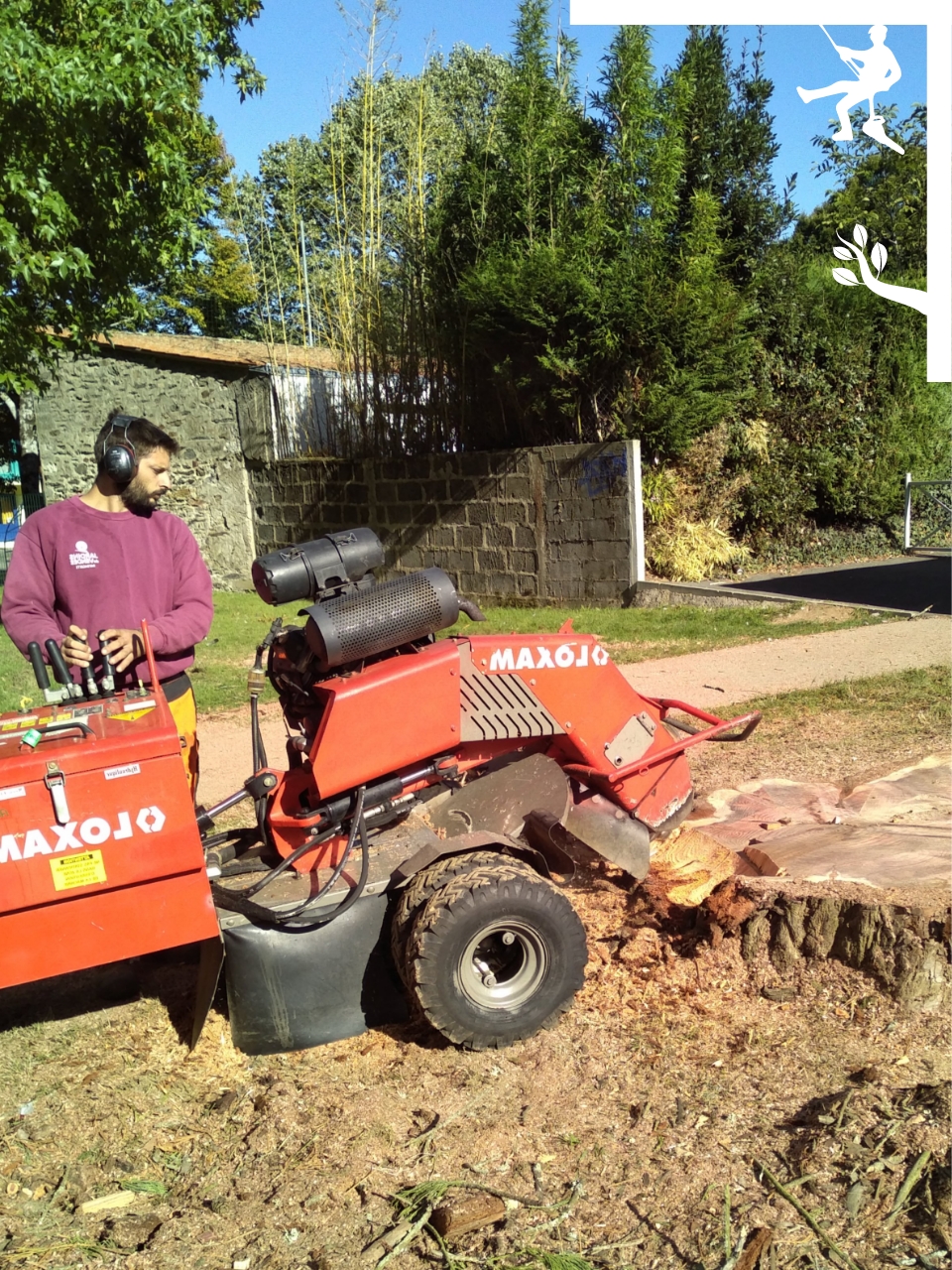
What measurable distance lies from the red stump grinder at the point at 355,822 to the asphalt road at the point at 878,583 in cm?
746

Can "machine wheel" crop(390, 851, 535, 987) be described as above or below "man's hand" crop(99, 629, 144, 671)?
below

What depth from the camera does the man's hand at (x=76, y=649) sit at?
3.57m

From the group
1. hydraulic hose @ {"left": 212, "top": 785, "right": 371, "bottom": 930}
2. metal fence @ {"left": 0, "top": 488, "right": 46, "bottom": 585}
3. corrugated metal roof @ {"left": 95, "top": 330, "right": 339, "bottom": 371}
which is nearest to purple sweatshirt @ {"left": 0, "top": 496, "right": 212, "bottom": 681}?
hydraulic hose @ {"left": 212, "top": 785, "right": 371, "bottom": 930}

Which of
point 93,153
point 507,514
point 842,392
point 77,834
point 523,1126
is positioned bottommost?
point 523,1126

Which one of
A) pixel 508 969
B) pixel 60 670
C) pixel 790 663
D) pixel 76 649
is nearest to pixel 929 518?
pixel 790 663

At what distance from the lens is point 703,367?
1212cm

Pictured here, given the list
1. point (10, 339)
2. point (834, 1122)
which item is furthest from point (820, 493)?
point (834, 1122)

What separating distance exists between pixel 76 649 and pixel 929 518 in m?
14.6

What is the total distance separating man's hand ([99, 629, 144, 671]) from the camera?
355cm

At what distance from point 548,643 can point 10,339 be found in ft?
24.1

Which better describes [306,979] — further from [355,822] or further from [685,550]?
[685,550]

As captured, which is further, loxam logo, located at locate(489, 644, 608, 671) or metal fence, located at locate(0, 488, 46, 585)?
metal fence, located at locate(0, 488, 46, 585)

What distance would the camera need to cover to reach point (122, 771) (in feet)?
9.48

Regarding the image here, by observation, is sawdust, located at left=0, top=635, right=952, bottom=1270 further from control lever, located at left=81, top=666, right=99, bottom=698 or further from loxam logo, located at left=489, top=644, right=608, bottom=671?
control lever, located at left=81, top=666, right=99, bottom=698
